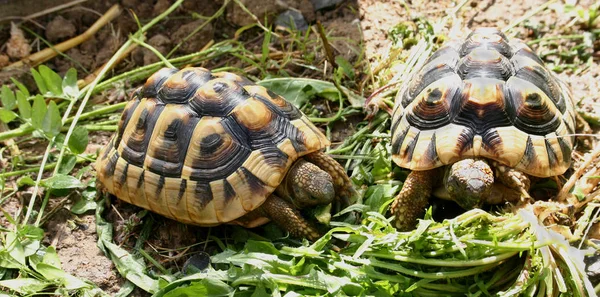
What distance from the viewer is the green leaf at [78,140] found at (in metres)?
3.47

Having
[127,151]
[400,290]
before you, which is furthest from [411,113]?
[127,151]

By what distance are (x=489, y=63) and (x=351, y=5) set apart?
153 cm

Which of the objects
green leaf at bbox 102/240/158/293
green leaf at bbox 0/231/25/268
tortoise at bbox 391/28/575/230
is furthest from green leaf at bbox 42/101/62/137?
tortoise at bbox 391/28/575/230

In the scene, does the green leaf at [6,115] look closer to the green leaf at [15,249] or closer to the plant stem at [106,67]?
the plant stem at [106,67]

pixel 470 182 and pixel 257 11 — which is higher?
pixel 257 11

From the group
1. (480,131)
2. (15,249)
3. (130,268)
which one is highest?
(480,131)

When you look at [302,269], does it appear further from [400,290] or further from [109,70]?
[109,70]

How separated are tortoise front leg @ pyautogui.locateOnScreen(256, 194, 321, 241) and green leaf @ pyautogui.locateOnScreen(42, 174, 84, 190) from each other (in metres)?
1.03

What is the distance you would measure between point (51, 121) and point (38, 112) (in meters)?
0.08

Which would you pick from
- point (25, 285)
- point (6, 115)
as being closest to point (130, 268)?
point (25, 285)

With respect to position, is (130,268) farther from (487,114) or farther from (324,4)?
(324,4)

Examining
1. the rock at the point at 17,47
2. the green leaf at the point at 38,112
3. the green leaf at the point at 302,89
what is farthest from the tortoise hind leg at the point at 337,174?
the rock at the point at 17,47

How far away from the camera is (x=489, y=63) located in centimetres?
306

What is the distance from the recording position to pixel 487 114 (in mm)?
2895
